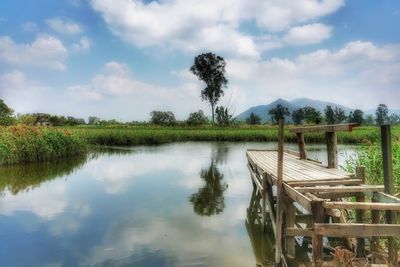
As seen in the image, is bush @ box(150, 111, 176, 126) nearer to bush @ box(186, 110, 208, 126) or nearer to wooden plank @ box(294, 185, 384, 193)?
bush @ box(186, 110, 208, 126)

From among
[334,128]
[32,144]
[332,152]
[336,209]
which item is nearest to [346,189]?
[336,209]

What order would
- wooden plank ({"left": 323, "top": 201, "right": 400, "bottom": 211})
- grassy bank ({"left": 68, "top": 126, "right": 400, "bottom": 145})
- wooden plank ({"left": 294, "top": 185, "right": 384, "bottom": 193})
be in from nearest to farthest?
1. wooden plank ({"left": 323, "top": 201, "right": 400, "bottom": 211})
2. wooden plank ({"left": 294, "top": 185, "right": 384, "bottom": 193})
3. grassy bank ({"left": 68, "top": 126, "right": 400, "bottom": 145})

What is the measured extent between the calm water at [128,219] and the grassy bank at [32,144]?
3.65ft

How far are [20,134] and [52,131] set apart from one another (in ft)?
8.92

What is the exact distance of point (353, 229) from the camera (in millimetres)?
3932

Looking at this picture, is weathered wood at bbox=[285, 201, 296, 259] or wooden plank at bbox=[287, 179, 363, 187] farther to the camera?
wooden plank at bbox=[287, 179, 363, 187]

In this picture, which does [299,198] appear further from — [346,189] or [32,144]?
[32,144]

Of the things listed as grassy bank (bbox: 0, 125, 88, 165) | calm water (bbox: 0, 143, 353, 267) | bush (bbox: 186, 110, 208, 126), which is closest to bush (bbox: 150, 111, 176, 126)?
bush (bbox: 186, 110, 208, 126)

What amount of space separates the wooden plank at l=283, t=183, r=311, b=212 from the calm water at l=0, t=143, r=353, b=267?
1.70 m

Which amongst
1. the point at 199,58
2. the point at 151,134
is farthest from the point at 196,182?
the point at 199,58

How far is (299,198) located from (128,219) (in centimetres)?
541

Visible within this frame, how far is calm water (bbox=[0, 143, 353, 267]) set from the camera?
21.6 ft

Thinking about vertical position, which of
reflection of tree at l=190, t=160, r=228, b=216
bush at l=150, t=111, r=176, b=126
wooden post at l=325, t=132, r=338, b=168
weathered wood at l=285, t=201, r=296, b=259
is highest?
bush at l=150, t=111, r=176, b=126

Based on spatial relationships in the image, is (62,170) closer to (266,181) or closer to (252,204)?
(252,204)
